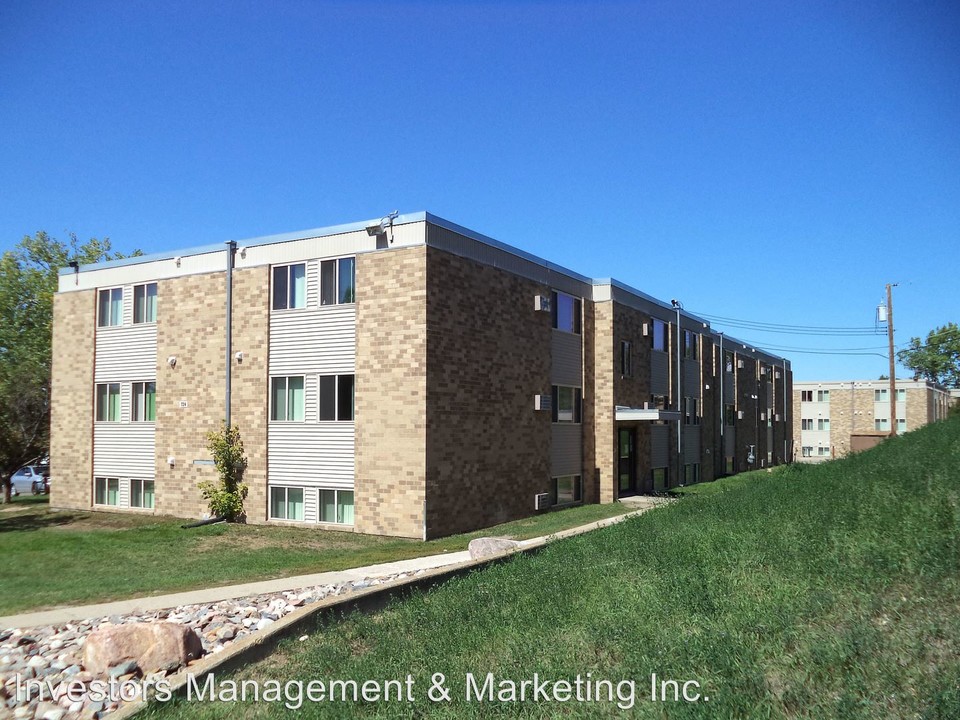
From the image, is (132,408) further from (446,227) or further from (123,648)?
(123,648)

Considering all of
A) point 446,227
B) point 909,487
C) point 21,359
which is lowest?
point 909,487

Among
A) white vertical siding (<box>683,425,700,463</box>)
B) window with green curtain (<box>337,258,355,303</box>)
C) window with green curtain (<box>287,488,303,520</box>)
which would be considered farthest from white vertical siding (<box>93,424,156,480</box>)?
white vertical siding (<box>683,425,700,463</box>)

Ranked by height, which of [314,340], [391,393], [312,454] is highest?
[314,340]

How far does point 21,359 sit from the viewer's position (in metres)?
35.7

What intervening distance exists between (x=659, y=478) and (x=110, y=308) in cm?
2129

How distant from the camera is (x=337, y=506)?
18.7m

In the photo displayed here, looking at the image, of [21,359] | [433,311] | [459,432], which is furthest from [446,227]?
[21,359]

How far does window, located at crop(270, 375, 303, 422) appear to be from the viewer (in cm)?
1956

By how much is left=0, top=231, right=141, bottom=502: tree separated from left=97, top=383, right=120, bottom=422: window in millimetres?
6508

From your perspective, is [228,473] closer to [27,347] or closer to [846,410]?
[27,347]

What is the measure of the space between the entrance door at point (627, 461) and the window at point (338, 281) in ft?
41.5

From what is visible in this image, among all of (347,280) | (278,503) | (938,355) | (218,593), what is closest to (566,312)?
(347,280)

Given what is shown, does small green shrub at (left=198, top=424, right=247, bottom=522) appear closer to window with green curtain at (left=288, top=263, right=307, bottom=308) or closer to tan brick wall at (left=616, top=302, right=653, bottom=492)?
window with green curtain at (left=288, top=263, right=307, bottom=308)

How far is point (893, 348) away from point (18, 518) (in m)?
42.7
